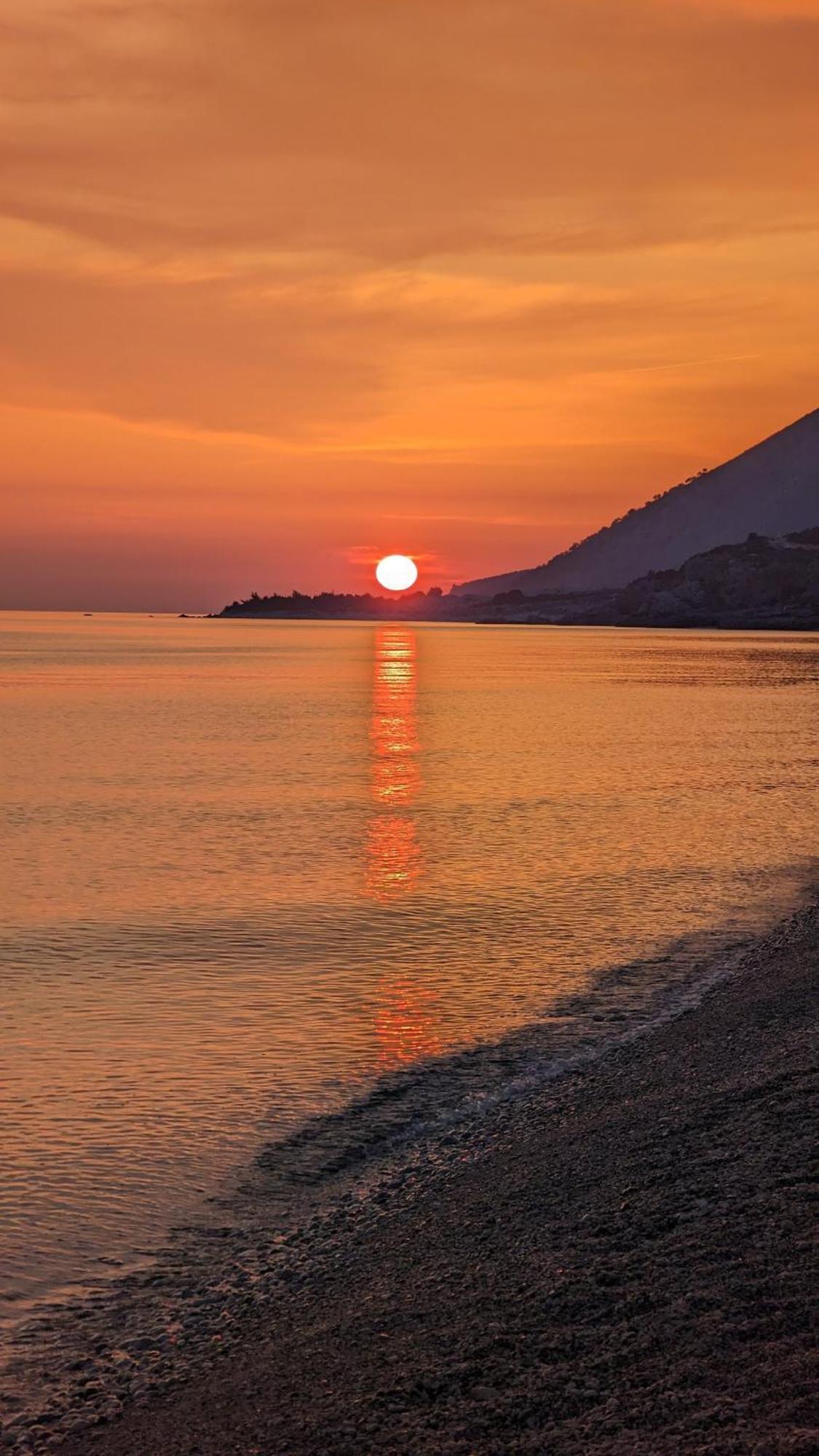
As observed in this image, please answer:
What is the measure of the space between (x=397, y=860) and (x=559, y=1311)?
2073cm

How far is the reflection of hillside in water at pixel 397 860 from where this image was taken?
49.8 feet

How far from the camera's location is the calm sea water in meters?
11.9

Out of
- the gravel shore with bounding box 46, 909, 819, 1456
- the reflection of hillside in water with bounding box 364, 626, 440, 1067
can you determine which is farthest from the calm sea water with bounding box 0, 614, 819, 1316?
the gravel shore with bounding box 46, 909, 819, 1456

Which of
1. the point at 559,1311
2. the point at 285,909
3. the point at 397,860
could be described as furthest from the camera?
the point at 397,860

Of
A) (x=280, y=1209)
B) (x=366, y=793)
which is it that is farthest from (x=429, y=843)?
(x=280, y=1209)

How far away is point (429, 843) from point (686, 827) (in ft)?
22.8

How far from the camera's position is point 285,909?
23.1 m

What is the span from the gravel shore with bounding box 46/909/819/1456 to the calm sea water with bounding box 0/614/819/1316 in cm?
217

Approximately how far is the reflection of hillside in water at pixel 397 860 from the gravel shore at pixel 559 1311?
365 centimetres

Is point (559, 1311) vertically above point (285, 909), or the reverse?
point (559, 1311)

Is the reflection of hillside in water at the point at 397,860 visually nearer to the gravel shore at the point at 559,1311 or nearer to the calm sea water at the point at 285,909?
the calm sea water at the point at 285,909

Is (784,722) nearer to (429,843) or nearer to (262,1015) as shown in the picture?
(429,843)

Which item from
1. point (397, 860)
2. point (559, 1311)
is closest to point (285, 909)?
point (397, 860)

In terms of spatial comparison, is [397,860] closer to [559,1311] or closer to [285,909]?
[285,909]
